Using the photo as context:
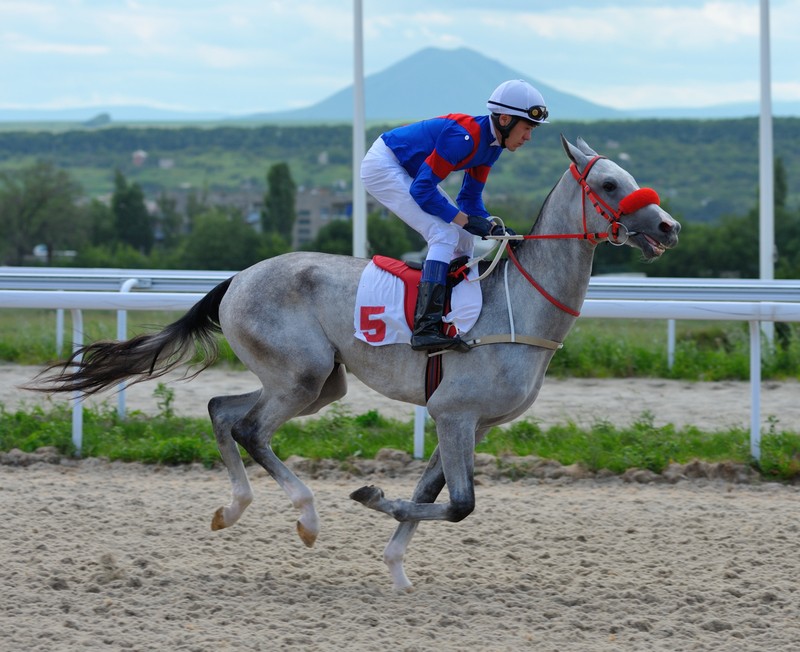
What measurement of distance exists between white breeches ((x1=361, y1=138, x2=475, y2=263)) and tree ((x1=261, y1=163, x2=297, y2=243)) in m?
46.0

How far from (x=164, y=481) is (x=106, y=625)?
2.54 metres

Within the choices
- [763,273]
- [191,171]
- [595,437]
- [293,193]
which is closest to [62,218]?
[293,193]

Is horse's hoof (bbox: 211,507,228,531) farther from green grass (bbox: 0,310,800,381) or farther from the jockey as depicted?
green grass (bbox: 0,310,800,381)

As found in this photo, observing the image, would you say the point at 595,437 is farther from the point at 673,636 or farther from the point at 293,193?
the point at 293,193

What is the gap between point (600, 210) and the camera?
4.64 m

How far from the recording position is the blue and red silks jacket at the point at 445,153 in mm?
4785

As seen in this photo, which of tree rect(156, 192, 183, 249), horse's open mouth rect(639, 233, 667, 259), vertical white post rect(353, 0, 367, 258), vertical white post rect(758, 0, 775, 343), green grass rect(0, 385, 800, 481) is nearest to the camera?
horse's open mouth rect(639, 233, 667, 259)

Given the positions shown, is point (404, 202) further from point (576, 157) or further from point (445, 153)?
point (576, 157)

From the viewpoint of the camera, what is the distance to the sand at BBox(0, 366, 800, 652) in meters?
4.29

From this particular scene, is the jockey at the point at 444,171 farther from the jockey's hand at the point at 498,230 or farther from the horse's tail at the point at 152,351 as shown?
the horse's tail at the point at 152,351

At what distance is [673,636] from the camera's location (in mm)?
4312

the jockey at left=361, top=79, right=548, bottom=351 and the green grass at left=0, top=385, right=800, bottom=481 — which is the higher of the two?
the jockey at left=361, top=79, right=548, bottom=351

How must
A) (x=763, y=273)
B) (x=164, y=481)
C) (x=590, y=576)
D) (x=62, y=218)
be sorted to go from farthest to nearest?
(x=62, y=218) → (x=763, y=273) → (x=164, y=481) → (x=590, y=576)

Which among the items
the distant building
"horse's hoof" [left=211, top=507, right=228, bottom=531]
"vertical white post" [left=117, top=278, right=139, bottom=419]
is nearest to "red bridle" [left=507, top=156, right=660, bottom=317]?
"horse's hoof" [left=211, top=507, right=228, bottom=531]
